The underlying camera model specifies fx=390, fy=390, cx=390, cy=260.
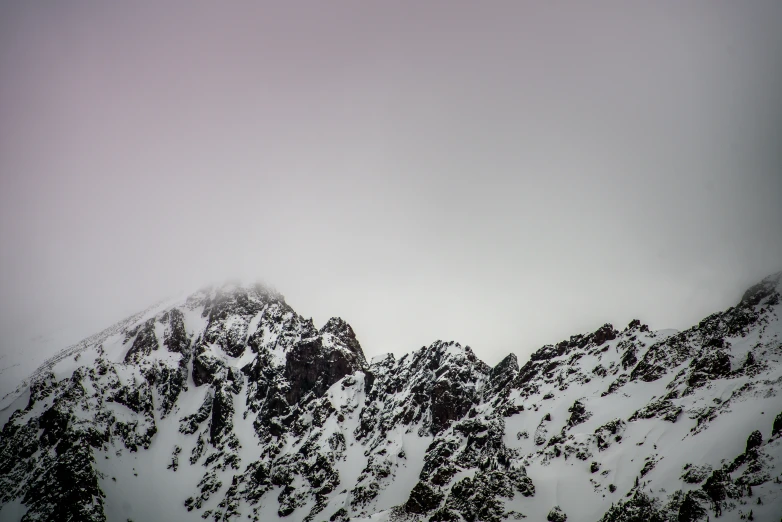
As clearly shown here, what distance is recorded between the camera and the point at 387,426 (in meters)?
112

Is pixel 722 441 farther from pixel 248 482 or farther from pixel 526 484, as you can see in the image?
pixel 248 482

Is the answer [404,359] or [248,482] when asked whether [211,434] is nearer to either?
[248,482]

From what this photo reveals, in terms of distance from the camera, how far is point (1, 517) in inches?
4156

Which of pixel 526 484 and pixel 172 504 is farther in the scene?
pixel 172 504

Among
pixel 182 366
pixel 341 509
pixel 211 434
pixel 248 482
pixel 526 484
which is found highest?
pixel 182 366

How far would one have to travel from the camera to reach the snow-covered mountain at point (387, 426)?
52.6 metres

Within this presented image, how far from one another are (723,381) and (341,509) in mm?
77388

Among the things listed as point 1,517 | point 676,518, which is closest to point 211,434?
point 1,517

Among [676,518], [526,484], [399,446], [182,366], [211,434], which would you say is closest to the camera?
[676,518]

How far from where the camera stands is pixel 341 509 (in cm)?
8619

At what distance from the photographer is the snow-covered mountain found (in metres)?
52.6

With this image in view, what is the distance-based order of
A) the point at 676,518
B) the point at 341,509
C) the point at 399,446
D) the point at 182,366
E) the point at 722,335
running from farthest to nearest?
the point at 182,366
the point at 399,446
the point at 341,509
the point at 722,335
the point at 676,518

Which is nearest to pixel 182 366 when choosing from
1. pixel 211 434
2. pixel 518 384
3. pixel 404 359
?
pixel 211 434

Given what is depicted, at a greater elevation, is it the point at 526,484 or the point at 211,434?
the point at 211,434
